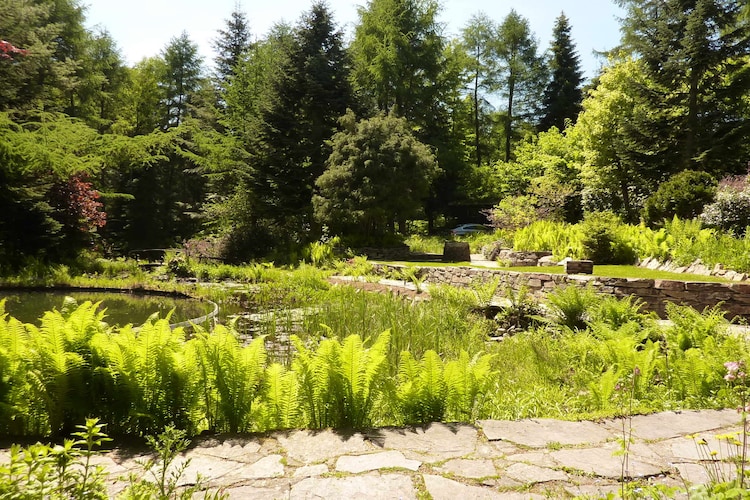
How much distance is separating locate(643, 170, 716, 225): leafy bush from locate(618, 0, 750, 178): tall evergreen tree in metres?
2.10

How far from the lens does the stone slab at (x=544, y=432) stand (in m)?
2.49

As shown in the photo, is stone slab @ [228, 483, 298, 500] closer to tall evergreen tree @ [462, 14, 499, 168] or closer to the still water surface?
the still water surface

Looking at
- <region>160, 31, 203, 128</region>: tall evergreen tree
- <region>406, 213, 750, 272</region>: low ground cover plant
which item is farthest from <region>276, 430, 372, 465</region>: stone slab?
<region>160, 31, 203, 128</region>: tall evergreen tree

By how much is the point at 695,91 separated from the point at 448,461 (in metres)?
16.4

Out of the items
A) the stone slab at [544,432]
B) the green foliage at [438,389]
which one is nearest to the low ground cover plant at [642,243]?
the stone slab at [544,432]

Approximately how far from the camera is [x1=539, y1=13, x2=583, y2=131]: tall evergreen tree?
28.5 metres

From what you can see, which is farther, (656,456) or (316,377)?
(316,377)

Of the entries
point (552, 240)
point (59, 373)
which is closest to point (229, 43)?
point (552, 240)

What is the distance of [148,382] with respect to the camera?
102 inches

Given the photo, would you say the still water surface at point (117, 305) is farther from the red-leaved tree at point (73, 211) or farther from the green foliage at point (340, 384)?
the green foliage at point (340, 384)

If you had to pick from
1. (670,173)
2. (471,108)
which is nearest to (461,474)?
(670,173)

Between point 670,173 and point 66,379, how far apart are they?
1648cm

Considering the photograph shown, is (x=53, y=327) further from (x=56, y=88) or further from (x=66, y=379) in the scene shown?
(x=56, y=88)

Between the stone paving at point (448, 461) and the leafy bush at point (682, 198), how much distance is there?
1018 cm
